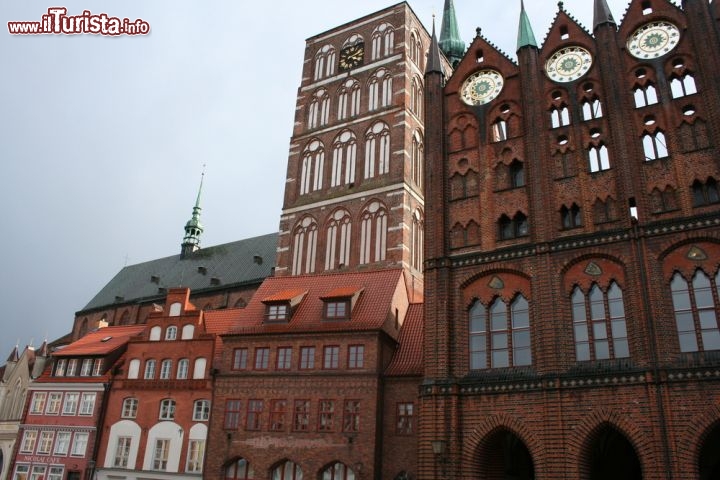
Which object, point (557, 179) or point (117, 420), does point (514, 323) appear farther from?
point (117, 420)

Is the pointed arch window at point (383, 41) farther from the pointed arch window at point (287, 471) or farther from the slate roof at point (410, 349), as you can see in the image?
the pointed arch window at point (287, 471)

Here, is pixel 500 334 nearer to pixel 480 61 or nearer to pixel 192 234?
pixel 480 61

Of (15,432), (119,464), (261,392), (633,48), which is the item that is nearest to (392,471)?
(261,392)

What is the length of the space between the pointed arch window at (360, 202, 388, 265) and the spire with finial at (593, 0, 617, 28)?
56.7 ft

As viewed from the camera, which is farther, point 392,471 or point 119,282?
point 119,282

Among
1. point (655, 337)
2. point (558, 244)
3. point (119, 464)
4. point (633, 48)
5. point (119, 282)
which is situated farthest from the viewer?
point (119, 282)

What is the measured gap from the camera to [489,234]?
72.8 ft

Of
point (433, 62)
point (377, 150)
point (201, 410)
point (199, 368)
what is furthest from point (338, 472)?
point (377, 150)

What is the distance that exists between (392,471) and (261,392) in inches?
280

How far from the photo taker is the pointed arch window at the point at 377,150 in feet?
129

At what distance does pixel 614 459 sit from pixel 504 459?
3.94 metres

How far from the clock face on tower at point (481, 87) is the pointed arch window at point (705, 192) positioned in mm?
8127

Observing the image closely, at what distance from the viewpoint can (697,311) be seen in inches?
714

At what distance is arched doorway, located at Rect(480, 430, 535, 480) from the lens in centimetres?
2009
